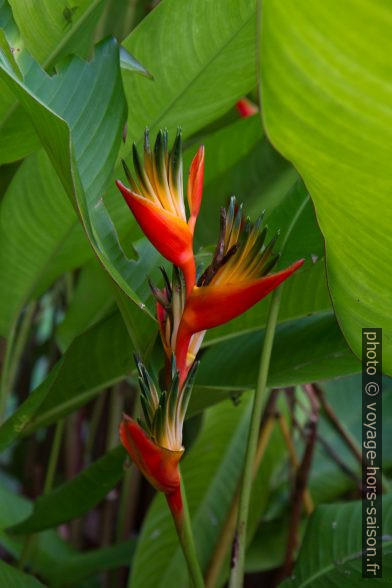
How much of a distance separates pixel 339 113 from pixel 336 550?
1.47ft

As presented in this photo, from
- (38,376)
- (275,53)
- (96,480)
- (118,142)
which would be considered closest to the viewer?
(275,53)

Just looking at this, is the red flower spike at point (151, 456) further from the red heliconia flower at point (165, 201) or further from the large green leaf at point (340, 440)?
the large green leaf at point (340, 440)

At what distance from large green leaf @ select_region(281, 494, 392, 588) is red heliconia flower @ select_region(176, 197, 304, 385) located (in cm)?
28

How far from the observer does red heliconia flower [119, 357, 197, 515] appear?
1.59ft

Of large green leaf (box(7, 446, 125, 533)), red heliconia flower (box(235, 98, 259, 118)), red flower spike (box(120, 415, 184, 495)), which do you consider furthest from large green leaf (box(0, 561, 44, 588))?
red heliconia flower (box(235, 98, 259, 118))

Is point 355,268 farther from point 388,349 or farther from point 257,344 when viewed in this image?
point 257,344

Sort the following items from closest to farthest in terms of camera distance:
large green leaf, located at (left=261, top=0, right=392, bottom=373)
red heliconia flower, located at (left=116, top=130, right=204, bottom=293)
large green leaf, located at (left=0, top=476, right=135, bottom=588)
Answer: large green leaf, located at (left=261, top=0, right=392, bottom=373) < red heliconia flower, located at (left=116, top=130, right=204, bottom=293) < large green leaf, located at (left=0, top=476, right=135, bottom=588)

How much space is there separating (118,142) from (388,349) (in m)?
0.26

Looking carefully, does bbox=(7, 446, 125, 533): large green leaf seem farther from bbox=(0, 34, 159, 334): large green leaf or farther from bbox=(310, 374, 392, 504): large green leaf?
bbox=(310, 374, 392, 504): large green leaf

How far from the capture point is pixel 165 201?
480 millimetres

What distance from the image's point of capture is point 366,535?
711 mm

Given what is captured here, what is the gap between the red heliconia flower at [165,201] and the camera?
1.52ft

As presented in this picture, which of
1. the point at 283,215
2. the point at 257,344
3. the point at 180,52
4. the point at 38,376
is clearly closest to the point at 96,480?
the point at 257,344

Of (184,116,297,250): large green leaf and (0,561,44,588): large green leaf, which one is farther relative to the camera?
(184,116,297,250): large green leaf
